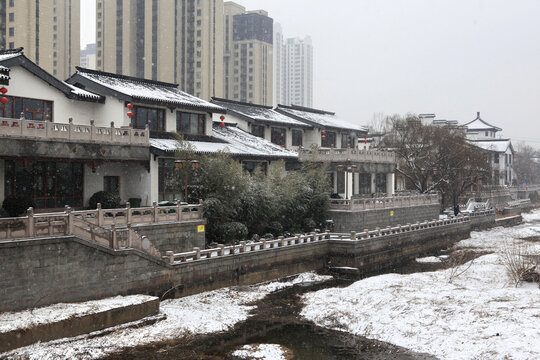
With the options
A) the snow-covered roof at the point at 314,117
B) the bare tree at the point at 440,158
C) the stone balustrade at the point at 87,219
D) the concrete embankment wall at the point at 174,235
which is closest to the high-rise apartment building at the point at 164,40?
the snow-covered roof at the point at 314,117

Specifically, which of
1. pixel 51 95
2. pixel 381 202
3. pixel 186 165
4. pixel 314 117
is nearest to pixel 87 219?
pixel 186 165

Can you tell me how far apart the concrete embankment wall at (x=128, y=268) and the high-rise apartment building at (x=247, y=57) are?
296ft

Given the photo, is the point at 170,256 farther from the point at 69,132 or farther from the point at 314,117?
the point at 314,117

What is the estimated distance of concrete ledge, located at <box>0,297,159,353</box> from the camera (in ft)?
56.5

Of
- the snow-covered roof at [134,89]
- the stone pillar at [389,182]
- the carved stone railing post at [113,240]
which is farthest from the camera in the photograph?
the stone pillar at [389,182]

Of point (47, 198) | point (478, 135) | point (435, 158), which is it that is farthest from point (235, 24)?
point (47, 198)

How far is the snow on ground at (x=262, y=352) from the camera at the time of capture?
60.3 feet

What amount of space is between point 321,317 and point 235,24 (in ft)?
358

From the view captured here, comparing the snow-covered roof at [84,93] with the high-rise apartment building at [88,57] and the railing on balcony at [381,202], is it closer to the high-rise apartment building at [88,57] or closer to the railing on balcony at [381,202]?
the railing on balcony at [381,202]

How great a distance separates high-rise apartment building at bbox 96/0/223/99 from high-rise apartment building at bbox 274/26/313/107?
286 feet

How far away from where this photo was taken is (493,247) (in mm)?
43781

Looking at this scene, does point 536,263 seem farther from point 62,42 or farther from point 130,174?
point 62,42

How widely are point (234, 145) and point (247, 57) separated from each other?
88.1 m

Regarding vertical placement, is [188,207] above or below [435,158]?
below
